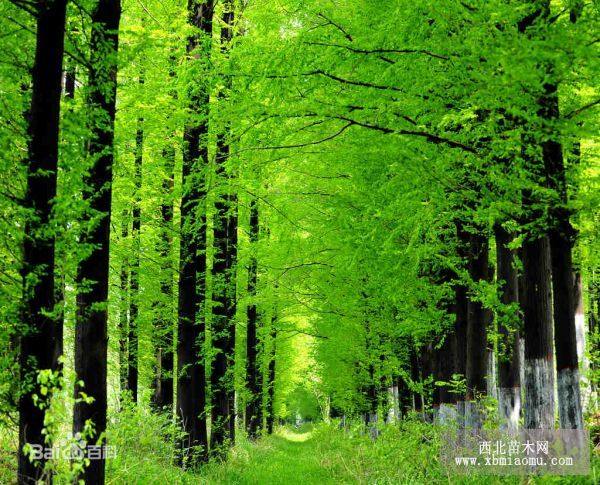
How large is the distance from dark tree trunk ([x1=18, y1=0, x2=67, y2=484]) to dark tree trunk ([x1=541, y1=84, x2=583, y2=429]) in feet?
17.1

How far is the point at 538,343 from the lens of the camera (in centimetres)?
715

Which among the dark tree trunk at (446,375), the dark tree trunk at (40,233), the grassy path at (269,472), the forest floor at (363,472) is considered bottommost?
the grassy path at (269,472)

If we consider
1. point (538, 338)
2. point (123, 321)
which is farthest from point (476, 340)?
point (123, 321)

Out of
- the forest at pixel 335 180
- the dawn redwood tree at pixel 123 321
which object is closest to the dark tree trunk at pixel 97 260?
the forest at pixel 335 180

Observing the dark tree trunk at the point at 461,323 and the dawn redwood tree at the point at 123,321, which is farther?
the dawn redwood tree at the point at 123,321

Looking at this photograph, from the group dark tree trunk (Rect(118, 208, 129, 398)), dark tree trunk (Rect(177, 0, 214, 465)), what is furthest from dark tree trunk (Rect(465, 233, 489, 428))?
dark tree trunk (Rect(118, 208, 129, 398))

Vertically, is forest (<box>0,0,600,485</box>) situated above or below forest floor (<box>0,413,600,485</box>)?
above

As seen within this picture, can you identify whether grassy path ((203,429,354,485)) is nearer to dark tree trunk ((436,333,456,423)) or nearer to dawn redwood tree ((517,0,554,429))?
dark tree trunk ((436,333,456,423))

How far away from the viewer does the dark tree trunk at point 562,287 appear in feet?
21.3

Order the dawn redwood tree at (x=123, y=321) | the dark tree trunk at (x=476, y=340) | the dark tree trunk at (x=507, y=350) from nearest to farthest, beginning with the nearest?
the dark tree trunk at (x=507, y=350)
the dark tree trunk at (x=476, y=340)
the dawn redwood tree at (x=123, y=321)

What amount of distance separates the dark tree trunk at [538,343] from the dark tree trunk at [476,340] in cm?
210

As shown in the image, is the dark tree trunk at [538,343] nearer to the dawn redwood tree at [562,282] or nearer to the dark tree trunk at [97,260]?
the dawn redwood tree at [562,282]

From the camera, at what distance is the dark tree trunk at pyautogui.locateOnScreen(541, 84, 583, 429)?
255 inches

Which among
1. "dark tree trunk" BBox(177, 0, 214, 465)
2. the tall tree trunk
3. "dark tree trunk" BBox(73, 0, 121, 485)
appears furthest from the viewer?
the tall tree trunk
